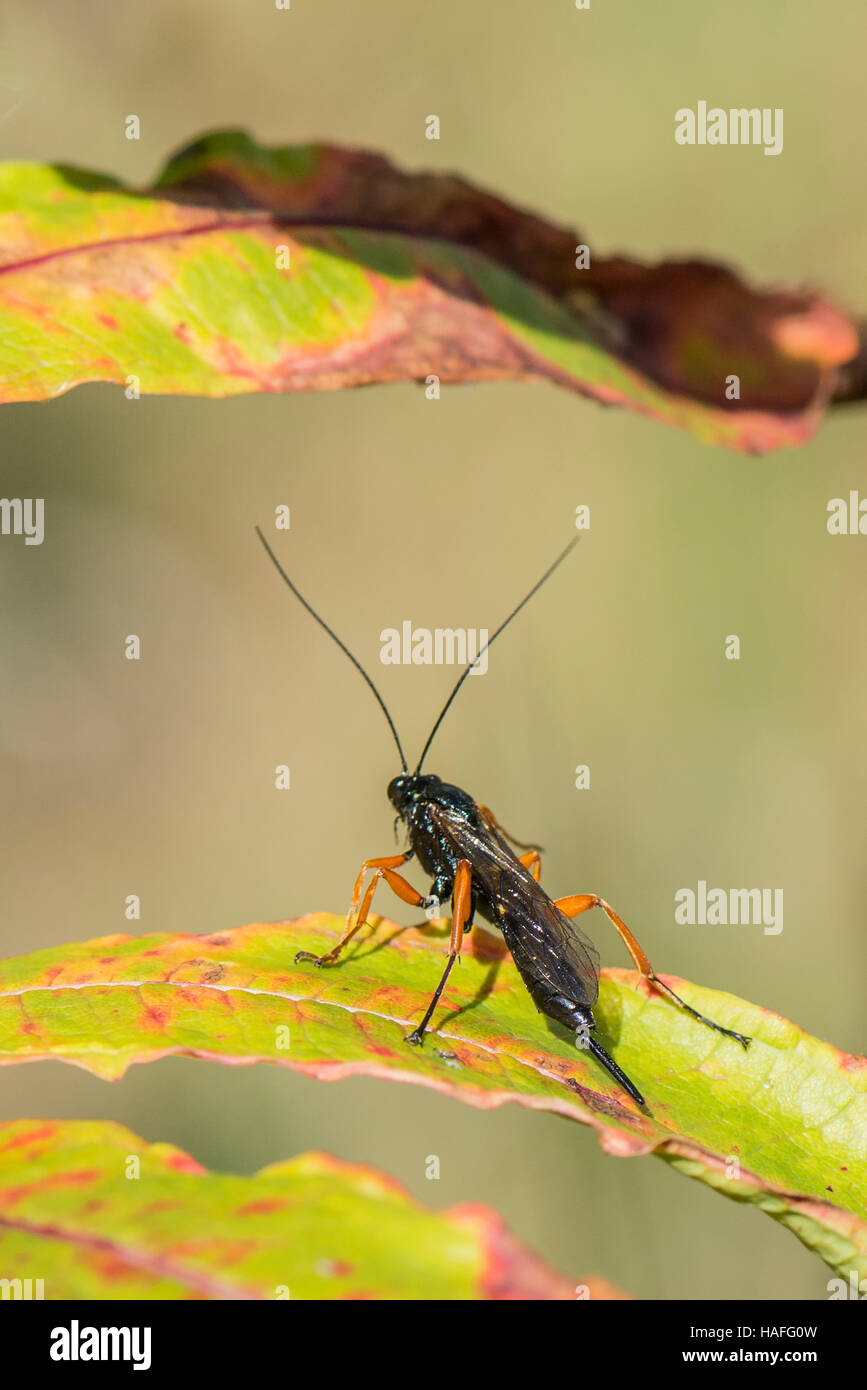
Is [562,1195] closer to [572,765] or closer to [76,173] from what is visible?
[572,765]

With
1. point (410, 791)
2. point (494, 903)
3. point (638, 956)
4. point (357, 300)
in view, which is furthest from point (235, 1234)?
point (410, 791)

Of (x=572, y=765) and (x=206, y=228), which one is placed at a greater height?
(x=206, y=228)

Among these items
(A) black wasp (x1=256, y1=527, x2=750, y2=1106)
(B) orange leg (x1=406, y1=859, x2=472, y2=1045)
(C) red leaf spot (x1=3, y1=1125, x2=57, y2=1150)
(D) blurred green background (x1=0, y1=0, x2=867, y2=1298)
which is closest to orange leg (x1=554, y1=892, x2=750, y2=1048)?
(A) black wasp (x1=256, y1=527, x2=750, y2=1106)

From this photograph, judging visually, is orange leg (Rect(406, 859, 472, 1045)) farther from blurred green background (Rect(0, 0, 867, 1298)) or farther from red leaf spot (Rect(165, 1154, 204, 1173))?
blurred green background (Rect(0, 0, 867, 1298))


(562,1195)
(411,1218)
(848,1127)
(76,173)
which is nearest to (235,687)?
(562,1195)

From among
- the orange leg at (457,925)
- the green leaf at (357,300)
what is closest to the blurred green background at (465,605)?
the orange leg at (457,925)
